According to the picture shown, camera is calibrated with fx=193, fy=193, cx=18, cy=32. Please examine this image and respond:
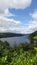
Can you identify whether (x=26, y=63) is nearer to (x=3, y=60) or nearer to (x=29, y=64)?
(x=29, y=64)

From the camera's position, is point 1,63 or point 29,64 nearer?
point 1,63

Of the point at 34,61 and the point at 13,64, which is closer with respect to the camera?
the point at 13,64

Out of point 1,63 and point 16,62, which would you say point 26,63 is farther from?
point 1,63

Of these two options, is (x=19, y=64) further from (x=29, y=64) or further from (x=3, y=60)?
(x=3, y=60)

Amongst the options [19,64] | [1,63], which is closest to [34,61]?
[19,64]

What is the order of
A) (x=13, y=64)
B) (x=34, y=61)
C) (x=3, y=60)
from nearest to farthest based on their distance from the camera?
1. (x=3, y=60)
2. (x=13, y=64)
3. (x=34, y=61)

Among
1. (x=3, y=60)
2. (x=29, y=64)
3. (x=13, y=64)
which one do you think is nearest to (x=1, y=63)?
→ (x=3, y=60)

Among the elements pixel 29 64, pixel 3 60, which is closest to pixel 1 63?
pixel 3 60

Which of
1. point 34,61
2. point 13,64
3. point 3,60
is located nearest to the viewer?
point 3,60
